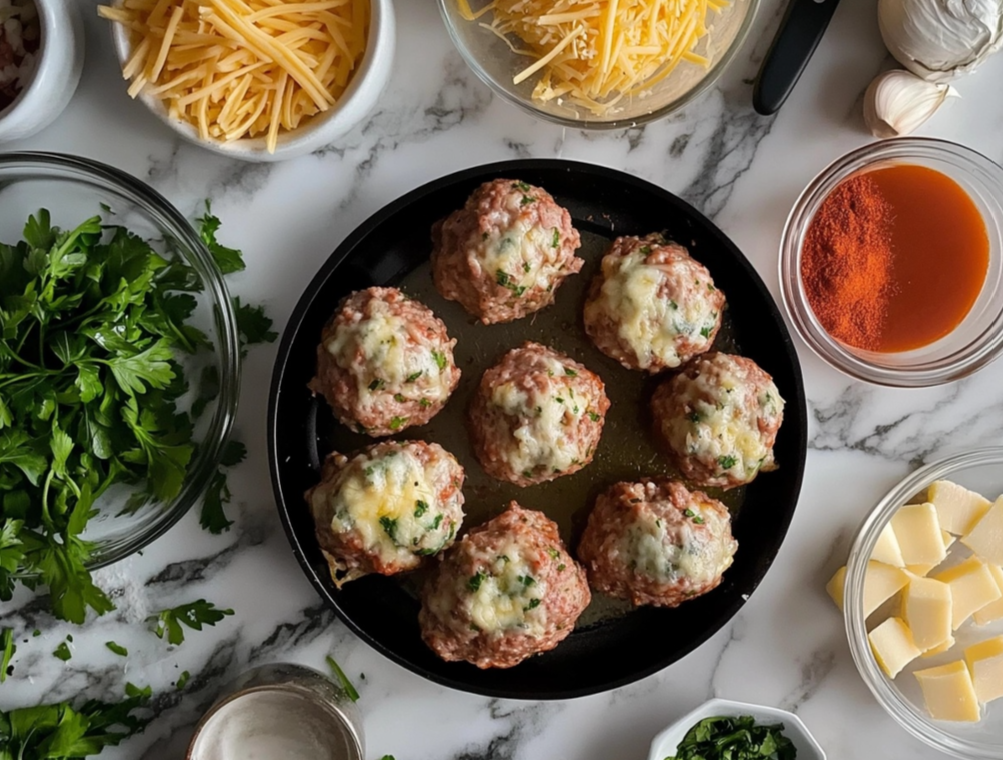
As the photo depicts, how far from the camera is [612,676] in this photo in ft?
7.25

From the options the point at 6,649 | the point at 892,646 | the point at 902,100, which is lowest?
the point at 6,649

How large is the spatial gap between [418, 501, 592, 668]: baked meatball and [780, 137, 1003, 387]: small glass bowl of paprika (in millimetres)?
857

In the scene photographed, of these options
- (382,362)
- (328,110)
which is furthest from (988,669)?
(328,110)

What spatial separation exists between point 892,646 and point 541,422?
115 centimetres

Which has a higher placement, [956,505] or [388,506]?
[956,505]

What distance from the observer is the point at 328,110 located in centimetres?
205

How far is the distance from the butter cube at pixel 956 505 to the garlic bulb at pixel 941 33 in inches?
41.1

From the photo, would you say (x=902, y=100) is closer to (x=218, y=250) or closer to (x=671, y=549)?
(x=671, y=549)

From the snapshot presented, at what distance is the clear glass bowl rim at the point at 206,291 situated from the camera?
6.88ft

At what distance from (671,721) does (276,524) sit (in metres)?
1.17

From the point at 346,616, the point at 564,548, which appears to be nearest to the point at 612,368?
the point at 564,548

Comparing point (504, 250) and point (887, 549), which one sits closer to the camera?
point (504, 250)

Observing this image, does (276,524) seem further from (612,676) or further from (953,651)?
(953,651)

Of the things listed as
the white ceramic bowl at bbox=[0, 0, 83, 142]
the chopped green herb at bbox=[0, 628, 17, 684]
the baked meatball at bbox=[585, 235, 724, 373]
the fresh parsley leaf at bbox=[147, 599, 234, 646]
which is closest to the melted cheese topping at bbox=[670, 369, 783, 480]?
the baked meatball at bbox=[585, 235, 724, 373]
